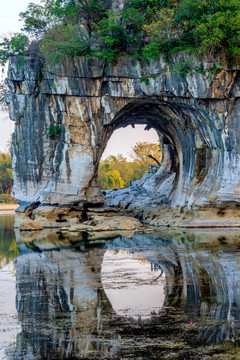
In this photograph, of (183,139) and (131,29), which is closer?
(131,29)

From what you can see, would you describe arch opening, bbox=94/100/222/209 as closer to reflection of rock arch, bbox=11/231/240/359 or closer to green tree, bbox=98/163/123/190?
reflection of rock arch, bbox=11/231/240/359

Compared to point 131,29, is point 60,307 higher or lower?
lower

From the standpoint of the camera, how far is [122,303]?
30.0 ft

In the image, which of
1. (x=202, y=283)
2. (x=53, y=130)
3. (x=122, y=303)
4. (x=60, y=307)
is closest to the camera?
(x=60, y=307)

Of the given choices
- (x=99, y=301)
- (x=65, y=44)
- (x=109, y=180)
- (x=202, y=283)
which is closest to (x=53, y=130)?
(x=65, y=44)

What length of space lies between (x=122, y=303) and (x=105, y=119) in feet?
59.8

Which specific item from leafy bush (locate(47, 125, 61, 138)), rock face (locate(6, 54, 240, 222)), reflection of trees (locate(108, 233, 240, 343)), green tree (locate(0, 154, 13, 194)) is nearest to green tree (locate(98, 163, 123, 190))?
green tree (locate(0, 154, 13, 194))

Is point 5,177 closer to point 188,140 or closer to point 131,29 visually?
point 188,140

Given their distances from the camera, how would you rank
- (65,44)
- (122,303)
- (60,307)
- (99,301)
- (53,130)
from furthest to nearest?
(53,130) < (65,44) < (99,301) < (122,303) < (60,307)

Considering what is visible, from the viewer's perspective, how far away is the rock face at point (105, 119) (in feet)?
79.3

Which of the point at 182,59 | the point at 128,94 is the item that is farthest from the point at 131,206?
the point at 182,59

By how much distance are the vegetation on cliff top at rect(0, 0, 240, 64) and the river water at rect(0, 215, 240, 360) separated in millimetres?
10786

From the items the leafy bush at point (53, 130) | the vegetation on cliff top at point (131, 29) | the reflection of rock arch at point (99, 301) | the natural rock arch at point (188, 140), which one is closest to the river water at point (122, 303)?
the reflection of rock arch at point (99, 301)

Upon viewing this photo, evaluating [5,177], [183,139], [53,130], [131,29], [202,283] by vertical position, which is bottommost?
[202,283]
